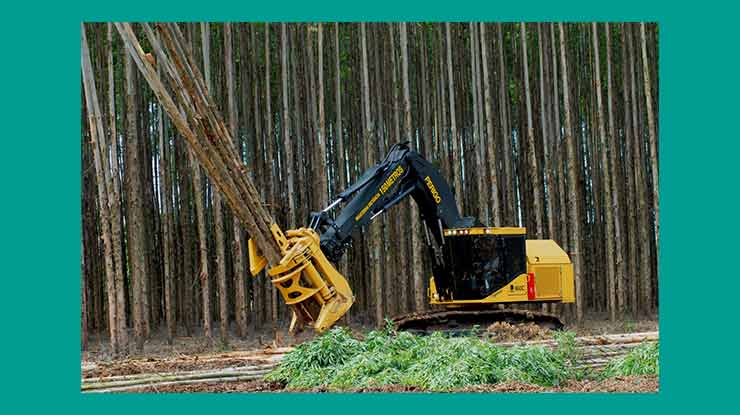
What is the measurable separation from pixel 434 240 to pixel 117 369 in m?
3.97

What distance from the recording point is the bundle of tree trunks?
35.3ft

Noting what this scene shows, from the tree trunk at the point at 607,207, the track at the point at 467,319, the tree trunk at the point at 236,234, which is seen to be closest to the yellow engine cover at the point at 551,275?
the track at the point at 467,319

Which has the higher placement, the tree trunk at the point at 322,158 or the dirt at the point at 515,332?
the tree trunk at the point at 322,158

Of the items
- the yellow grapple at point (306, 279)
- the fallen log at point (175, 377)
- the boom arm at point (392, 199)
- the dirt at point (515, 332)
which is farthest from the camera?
the dirt at point (515, 332)

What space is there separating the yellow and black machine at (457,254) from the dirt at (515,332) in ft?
0.95

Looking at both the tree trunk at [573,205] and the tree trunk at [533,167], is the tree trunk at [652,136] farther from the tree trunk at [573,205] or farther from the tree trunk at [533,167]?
the tree trunk at [533,167]

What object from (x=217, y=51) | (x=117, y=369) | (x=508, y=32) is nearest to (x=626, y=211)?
(x=508, y=32)

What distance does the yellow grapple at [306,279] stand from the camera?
11.8 m

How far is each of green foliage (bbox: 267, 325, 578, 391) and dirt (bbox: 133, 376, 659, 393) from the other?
2.8 inches

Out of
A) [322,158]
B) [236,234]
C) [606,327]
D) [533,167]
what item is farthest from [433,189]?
[606,327]

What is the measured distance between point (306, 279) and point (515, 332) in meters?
2.48

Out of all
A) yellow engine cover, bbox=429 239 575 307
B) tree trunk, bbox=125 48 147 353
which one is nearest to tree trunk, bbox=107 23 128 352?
tree trunk, bbox=125 48 147 353

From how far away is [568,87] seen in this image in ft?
44.0

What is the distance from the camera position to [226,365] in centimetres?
1179
